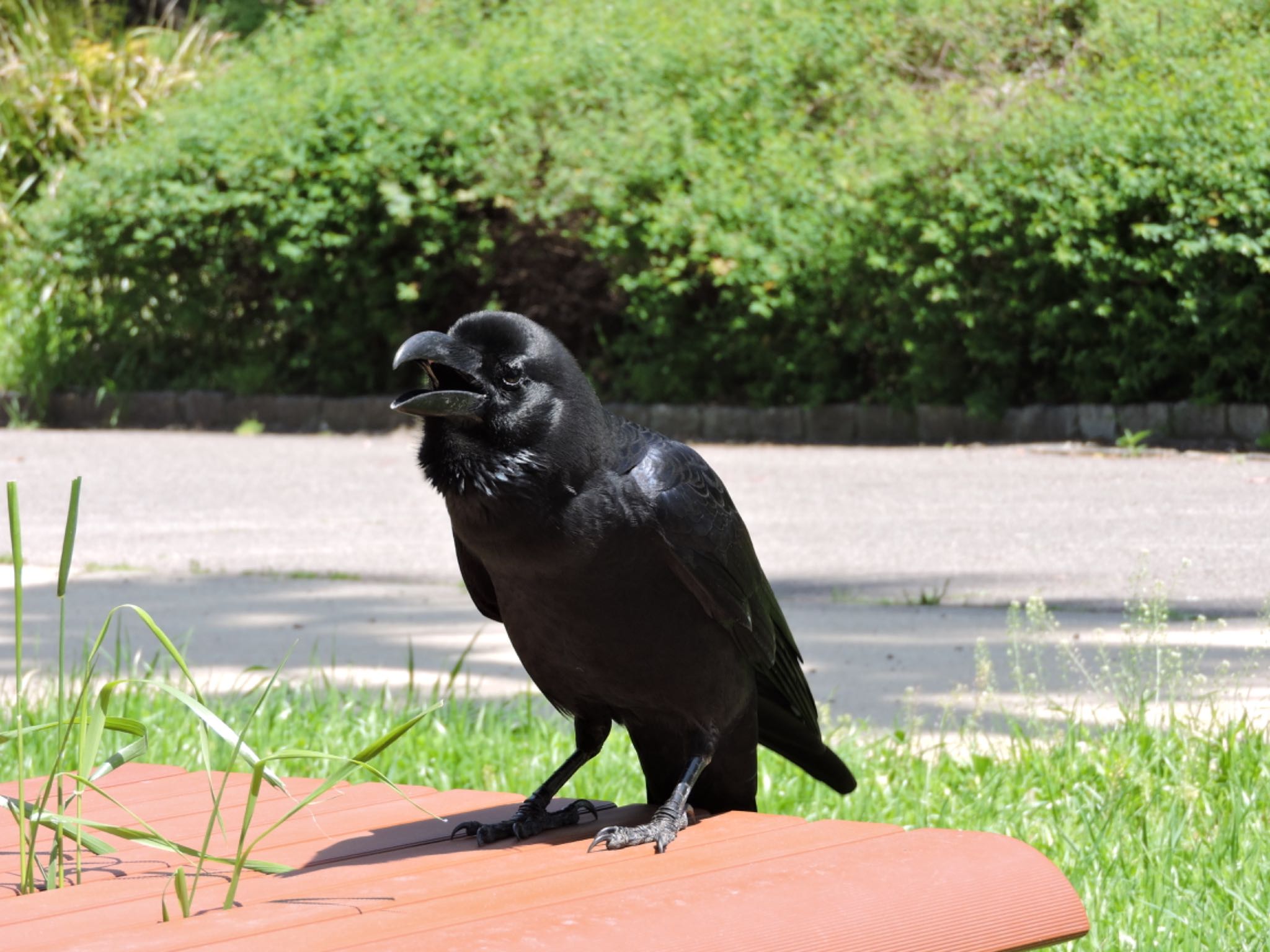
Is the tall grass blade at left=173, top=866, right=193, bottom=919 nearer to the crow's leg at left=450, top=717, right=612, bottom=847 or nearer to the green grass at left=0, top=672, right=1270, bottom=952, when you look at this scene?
the crow's leg at left=450, top=717, right=612, bottom=847

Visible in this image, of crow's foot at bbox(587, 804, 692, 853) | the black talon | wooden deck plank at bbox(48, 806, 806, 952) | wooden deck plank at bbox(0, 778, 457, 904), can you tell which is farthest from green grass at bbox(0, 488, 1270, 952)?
crow's foot at bbox(587, 804, 692, 853)

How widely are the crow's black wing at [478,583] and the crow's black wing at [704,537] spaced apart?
0.33 meters

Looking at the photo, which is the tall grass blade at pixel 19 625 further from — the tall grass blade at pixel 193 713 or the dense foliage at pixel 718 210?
the dense foliage at pixel 718 210

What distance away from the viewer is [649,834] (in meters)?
2.12

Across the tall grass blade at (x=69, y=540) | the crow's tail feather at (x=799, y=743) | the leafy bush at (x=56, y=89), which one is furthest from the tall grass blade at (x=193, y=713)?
the leafy bush at (x=56, y=89)

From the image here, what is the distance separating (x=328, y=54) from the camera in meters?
15.7

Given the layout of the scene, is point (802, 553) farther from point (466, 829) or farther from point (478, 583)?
point (466, 829)

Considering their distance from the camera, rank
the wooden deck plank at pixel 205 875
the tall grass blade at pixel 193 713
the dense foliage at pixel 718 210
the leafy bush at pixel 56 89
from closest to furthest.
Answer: the wooden deck plank at pixel 205 875 < the tall grass blade at pixel 193 713 < the dense foliage at pixel 718 210 < the leafy bush at pixel 56 89

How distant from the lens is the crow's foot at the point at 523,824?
223cm

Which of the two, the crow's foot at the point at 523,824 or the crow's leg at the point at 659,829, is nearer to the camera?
the crow's leg at the point at 659,829

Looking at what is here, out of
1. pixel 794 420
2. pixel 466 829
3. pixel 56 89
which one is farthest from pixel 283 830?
pixel 56 89

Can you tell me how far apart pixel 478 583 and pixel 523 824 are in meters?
0.43

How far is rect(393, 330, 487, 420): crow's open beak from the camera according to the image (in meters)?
1.95

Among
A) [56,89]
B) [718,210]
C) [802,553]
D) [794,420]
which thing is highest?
[56,89]
